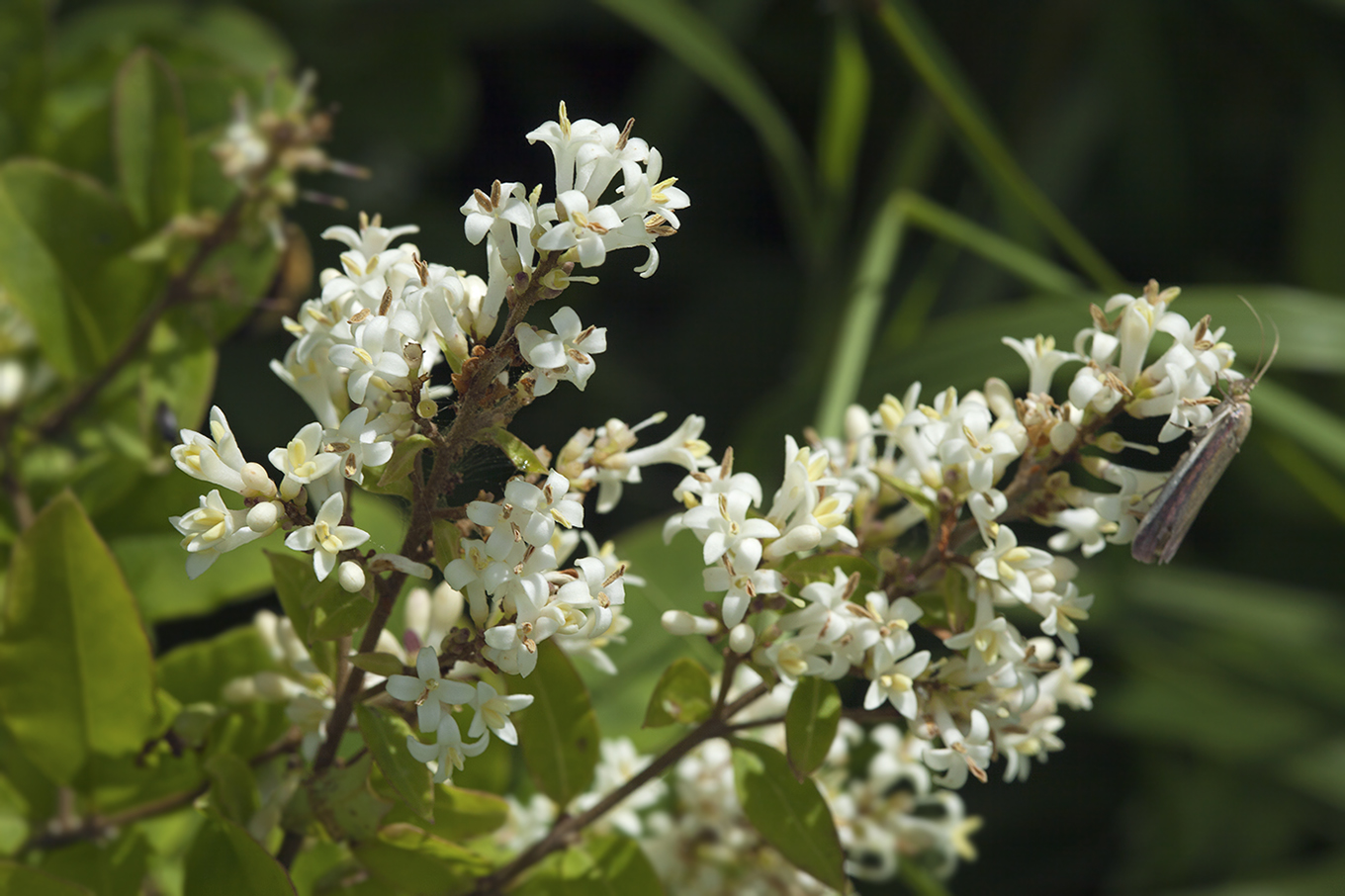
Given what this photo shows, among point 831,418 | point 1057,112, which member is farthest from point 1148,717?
point 1057,112

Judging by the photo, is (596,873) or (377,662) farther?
(596,873)

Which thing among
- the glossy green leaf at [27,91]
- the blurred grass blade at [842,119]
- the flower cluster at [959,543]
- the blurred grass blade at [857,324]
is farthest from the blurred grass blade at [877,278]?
the glossy green leaf at [27,91]

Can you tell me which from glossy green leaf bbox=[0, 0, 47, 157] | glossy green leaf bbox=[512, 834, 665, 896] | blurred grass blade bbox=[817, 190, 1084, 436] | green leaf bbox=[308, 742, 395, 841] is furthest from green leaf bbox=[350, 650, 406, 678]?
glossy green leaf bbox=[0, 0, 47, 157]

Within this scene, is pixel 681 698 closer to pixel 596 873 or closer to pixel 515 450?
pixel 596 873

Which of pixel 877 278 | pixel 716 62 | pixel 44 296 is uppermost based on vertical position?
pixel 716 62

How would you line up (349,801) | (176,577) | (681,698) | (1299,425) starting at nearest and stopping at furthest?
1. (349,801)
2. (681,698)
3. (176,577)
4. (1299,425)

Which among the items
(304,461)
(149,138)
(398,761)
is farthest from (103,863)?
(149,138)
